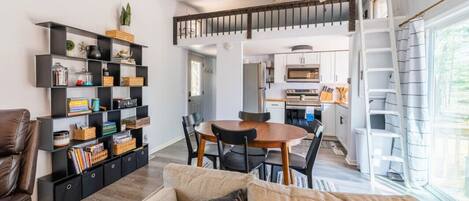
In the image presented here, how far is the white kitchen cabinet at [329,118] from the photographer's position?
206 inches

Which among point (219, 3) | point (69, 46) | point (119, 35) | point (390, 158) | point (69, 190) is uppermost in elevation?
point (219, 3)

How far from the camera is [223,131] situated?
213 centimetres

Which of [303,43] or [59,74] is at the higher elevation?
[303,43]

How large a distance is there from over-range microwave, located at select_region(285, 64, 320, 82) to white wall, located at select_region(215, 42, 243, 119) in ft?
5.75

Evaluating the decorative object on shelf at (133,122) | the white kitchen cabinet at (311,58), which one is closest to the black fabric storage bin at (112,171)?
the decorative object on shelf at (133,122)

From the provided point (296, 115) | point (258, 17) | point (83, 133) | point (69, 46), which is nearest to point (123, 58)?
point (69, 46)

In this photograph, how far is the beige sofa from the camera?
1020 millimetres

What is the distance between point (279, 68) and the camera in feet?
18.9

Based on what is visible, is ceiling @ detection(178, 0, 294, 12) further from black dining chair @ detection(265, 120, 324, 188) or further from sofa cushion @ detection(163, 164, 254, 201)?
sofa cushion @ detection(163, 164, 254, 201)

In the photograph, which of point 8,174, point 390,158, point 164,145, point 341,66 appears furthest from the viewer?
point 341,66

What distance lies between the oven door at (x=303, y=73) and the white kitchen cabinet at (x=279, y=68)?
15 centimetres

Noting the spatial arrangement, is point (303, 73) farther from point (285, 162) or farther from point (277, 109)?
point (285, 162)

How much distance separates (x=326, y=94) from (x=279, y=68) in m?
1.28

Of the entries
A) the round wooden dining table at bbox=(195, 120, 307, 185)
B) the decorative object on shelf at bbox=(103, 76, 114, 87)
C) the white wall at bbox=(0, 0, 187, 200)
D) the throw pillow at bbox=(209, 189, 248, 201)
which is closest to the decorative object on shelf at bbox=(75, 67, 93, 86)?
the decorative object on shelf at bbox=(103, 76, 114, 87)
